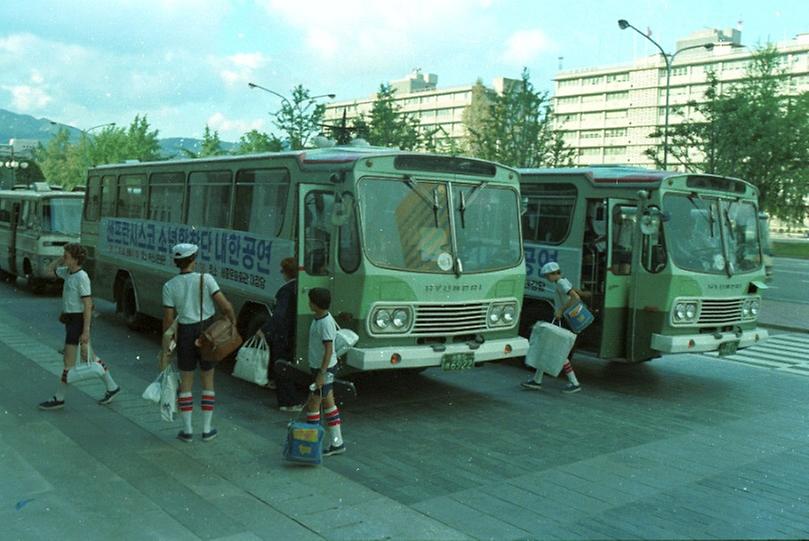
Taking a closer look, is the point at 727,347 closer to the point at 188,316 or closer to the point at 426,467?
the point at 426,467

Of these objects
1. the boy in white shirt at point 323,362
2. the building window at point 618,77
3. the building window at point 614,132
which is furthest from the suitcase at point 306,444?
the building window at point 618,77

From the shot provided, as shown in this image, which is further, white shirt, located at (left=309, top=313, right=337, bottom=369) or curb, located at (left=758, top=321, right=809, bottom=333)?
curb, located at (left=758, top=321, right=809, bottom=333)

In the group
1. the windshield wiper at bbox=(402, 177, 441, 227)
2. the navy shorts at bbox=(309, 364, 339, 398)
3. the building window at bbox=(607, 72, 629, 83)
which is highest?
the building window at bbox=(607, 72, 629, 83)

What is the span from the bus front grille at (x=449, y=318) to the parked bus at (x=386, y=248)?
0.05 feet

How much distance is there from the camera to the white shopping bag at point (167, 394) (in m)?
7.74

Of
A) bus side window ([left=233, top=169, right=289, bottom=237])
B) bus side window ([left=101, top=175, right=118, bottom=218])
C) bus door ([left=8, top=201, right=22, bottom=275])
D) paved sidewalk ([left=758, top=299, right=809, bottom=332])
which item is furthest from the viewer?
bus door ([left=8, top=201, right=22, bottom=275])

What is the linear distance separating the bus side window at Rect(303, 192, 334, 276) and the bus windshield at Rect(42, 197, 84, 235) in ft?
41.4

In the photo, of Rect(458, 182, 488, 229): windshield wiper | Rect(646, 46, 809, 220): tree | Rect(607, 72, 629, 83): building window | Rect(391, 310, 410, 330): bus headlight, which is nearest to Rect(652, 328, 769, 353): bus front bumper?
Rect(458, 182, 488, 229): windshield wiper

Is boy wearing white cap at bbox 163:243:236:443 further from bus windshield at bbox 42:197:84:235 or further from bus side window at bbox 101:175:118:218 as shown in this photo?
bus windshield at bbox 42:197:84:235

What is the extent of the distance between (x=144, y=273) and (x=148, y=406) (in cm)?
518

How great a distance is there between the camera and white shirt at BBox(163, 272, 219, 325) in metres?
7.79

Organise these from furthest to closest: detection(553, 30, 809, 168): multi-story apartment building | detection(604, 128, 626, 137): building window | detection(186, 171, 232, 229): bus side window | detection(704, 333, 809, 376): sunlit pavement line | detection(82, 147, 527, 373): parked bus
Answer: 1. detection(604, 128, 626, 137): building window
2. detection(553, 30, 809, 168): multi-story apartment building
3. detection(704, 333, 809, 376): sunlit pavement line
4. detection(186, 171, 232, 229): bus side window
5. detection(82, 147, 527, 373): parked bus

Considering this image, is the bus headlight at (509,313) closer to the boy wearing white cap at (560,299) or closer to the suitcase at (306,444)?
the boy wearing white cap at (560,299)

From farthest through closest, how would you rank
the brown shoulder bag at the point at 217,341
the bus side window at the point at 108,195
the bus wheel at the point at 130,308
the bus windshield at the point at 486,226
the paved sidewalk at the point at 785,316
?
the paved sidewalk at the point at 785,316 < the bus side window at the point at 108,195 < the bus wheel at the point at 130,308 < the bus windshield at the point at 486,226 < the brown shoulder bag at the point at 217,341
